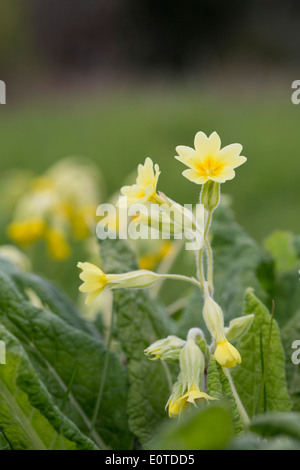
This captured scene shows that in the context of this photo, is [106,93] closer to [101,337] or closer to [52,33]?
[52,33]

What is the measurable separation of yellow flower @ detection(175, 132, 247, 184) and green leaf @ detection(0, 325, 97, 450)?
0.51ft

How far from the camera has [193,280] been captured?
434 mm

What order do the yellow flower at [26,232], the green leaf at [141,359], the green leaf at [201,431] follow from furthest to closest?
the yellow flower at [26,232] → the green leaf at [141,359] → the green leaf at [201,431]

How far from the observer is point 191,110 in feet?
10.6

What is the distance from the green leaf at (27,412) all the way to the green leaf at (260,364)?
0.13m

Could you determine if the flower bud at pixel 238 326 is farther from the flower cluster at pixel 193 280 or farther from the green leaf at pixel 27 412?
the green leaf at pixel 27 412

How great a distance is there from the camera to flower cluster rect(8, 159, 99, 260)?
1076 millimetres

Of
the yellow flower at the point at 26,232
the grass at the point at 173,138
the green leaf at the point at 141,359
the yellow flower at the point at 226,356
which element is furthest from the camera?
the grass at the point at 173,138

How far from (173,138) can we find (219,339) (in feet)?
8.18

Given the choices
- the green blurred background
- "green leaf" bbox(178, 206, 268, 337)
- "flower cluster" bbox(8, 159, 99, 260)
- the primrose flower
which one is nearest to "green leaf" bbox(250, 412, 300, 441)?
the primrose flower

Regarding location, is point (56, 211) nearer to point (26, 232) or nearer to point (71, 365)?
point (26, 232)

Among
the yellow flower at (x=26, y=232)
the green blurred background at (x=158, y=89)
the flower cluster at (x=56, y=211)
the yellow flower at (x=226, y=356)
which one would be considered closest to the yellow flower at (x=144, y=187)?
the yellow flower at (x=226, y=356)

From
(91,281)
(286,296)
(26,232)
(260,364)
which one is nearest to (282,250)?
→ (286,296)

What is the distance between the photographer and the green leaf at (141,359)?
0.52 meters
